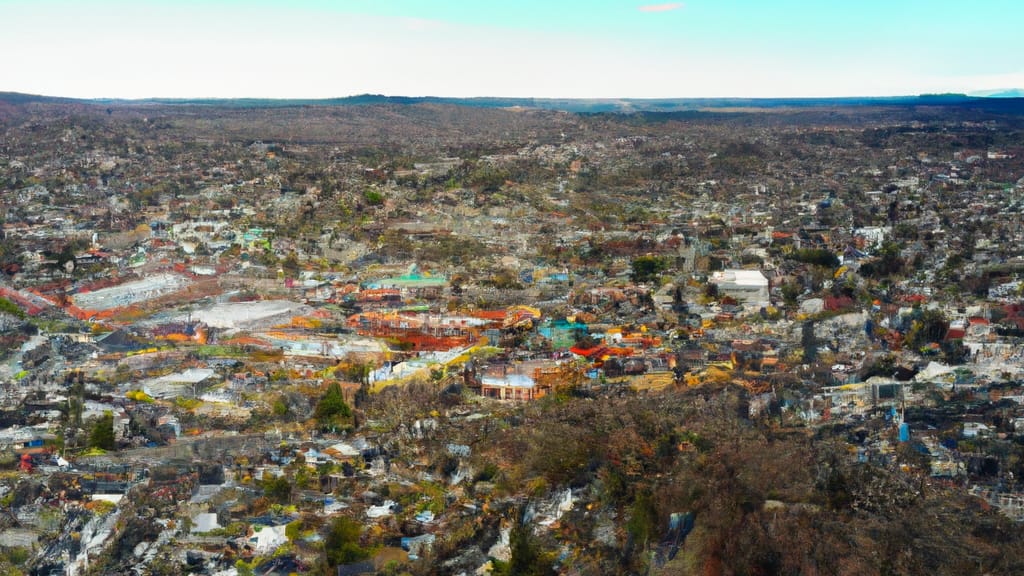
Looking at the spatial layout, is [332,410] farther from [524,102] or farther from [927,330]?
[524,102]

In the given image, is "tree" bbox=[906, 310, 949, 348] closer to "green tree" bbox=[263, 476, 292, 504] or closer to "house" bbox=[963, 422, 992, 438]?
"house" bbox=[963, 422, 992, 438]

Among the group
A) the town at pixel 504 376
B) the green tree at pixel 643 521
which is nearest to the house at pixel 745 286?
the town at pixel 504 376

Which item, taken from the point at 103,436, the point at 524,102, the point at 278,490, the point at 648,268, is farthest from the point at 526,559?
the point at 524,102

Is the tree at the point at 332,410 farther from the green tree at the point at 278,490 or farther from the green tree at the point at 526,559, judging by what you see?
the green tree at the point at 526,559

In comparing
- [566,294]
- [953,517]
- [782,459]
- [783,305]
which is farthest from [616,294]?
[953,517]

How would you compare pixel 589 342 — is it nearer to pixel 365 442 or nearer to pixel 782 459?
pixel 365 442

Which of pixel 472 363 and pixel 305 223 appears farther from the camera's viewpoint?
pixel 305 223
